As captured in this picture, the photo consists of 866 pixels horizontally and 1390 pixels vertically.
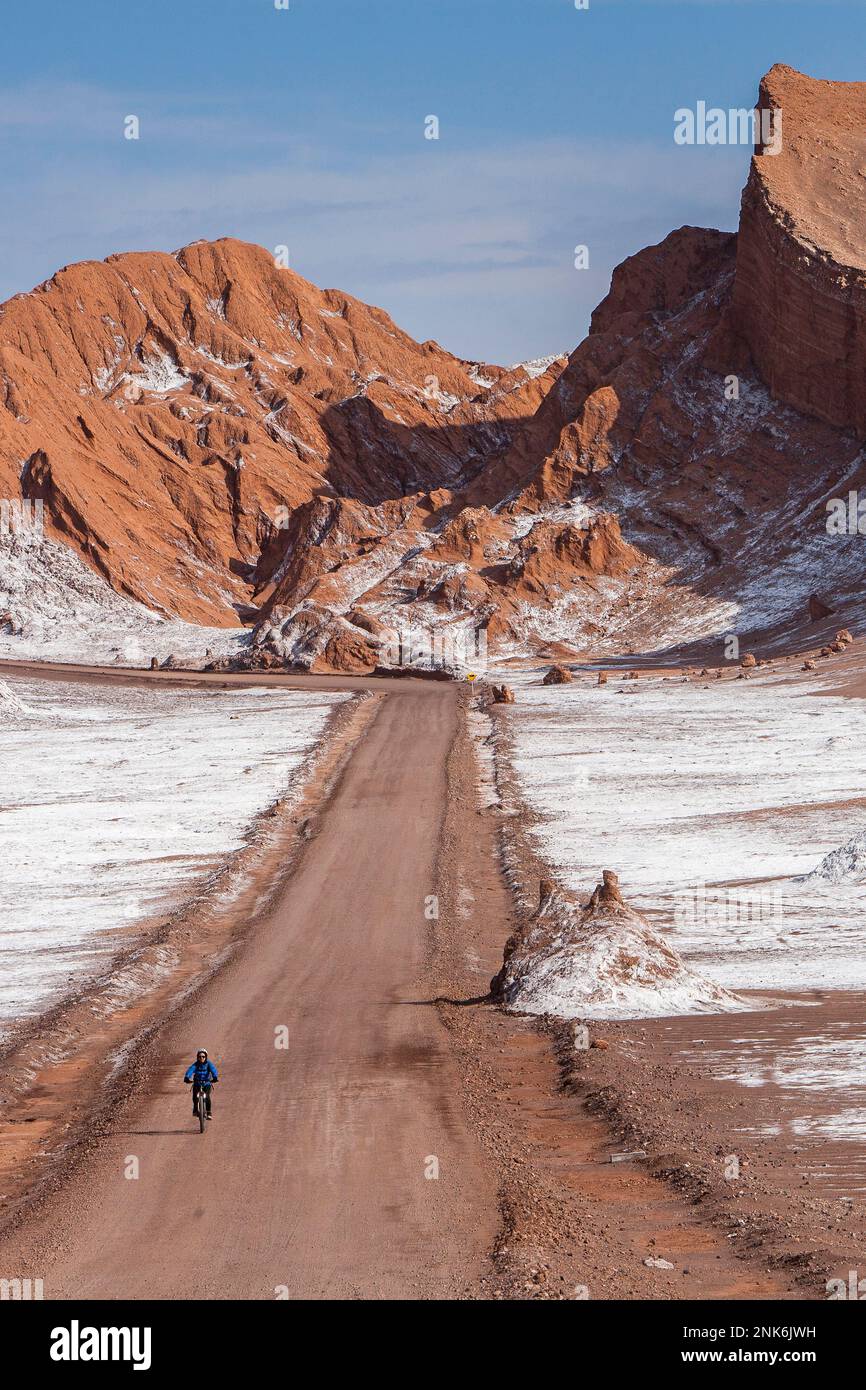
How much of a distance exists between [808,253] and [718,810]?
66927 millimetres

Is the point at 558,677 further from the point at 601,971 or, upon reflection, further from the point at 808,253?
the point at 601,971

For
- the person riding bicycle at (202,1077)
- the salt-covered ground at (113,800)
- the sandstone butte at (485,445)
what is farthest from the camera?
the sandstone butte at (485,445)

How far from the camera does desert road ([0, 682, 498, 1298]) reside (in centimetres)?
1258

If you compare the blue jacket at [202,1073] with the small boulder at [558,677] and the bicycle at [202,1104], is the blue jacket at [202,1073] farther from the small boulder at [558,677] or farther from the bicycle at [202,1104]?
the small boulder at [558,677]

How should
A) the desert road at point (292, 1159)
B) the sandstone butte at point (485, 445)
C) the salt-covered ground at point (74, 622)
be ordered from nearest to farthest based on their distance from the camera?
the desert road at point (292, 1159) < the sandstone butte at point (485, 445) < the salt-covered ground at point (74, 622)

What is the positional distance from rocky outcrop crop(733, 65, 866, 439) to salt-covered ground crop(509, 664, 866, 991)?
33597 mm

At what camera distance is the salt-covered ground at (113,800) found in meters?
29.3

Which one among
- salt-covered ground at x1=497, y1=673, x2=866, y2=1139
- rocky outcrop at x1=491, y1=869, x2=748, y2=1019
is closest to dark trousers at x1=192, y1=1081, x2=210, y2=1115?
salt-covered ground at x1=497, y1=673, x2=866, y2=1139

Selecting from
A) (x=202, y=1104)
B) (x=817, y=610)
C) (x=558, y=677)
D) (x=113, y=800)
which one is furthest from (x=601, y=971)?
(x=817, y=610)

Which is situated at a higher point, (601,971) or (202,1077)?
(202,1077)

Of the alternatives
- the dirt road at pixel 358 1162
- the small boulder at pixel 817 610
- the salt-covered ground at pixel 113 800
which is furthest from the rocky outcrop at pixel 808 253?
the dirt road at pixel 358 1162

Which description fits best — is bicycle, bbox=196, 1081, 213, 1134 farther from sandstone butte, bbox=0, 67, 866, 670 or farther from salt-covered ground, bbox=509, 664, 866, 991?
sandstone butte, bbox=0, 67, 866, 670

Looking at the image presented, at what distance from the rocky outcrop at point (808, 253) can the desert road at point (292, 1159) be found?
7837 centimetres

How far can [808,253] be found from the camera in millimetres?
97312
